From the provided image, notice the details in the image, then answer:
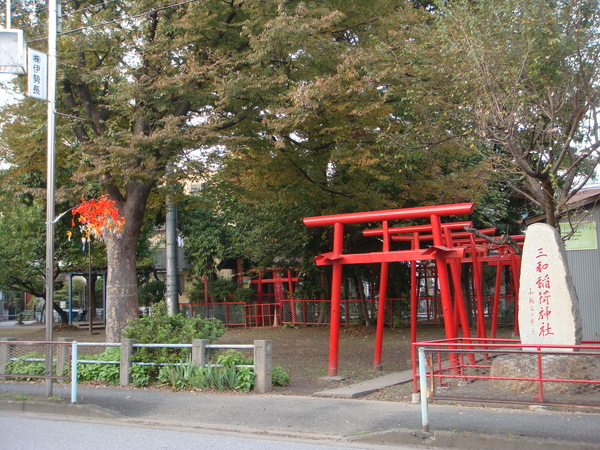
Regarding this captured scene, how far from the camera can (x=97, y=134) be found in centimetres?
1731

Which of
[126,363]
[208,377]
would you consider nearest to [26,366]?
[126,363]

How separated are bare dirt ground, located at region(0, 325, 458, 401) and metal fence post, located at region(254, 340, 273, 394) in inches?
11.0

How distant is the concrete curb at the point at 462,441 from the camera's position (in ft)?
23.8

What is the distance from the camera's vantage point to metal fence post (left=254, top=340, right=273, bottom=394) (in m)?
11.6

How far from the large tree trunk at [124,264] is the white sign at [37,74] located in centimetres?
525

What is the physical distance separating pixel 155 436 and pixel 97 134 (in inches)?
429

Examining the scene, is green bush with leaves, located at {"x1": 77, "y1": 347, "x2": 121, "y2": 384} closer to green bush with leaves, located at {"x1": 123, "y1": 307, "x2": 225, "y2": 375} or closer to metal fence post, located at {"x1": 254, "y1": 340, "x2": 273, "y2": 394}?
green bush with leaves, located at {"x1": 123, "y1": 307, "x2": 225, "y2": 375}

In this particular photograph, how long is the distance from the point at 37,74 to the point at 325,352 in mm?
11250

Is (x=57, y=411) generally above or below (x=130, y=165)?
below

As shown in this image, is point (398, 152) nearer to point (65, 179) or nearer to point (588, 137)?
point (588, 137)

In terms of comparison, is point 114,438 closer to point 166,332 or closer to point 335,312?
point 166,332

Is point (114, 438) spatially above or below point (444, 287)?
below

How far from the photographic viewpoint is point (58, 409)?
10.6 m

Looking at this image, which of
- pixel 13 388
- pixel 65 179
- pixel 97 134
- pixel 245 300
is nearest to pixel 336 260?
pixel 13 388
